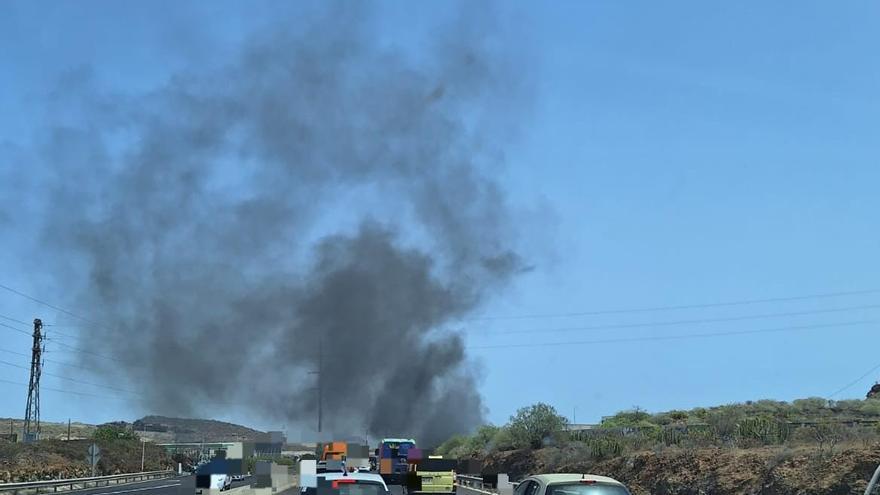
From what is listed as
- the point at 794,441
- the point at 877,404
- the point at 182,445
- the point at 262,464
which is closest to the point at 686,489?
the point at 794,441

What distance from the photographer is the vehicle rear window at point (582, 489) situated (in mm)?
15766

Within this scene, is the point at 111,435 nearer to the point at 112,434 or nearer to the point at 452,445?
the point at 112,434

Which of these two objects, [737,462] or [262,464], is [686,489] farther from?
[262,464]

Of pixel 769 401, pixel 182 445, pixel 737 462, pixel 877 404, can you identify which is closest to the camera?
pixel 737 462

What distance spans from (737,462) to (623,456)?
1209 centimetres

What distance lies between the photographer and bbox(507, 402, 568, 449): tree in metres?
62.2

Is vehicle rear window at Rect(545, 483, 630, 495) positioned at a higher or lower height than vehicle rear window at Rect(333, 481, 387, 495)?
lower

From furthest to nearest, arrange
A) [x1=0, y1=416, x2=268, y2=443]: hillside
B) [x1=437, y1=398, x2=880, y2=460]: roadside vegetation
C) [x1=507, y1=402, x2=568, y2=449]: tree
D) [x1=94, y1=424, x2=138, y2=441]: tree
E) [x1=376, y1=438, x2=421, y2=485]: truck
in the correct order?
[x1=94, y1=424, x2=138, y2=441]: tree < [x1=0, y1=416, x2=268, y2=443]: hillside < [x1=507, y1=402, x2=568, y2=449]: tree < [x1=376, y1=438, x2=421, y2=485]: truck < [x1=437, y1=398, x2=880, y2=460]: roadside vegetation

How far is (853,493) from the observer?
75.6 feet

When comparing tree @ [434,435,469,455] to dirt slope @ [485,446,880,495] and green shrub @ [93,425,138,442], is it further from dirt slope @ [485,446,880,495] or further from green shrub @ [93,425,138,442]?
green shrub @ [93,425,138,442]

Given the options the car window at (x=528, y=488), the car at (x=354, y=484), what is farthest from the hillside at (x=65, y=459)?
the car window at (x=528, y=488)

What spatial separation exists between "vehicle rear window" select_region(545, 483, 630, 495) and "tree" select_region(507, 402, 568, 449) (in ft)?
150

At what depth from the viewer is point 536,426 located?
63.2 meters

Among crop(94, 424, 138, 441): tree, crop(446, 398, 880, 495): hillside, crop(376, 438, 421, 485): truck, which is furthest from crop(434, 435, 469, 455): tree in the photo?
crop(94, 424, 138, 441): tree
